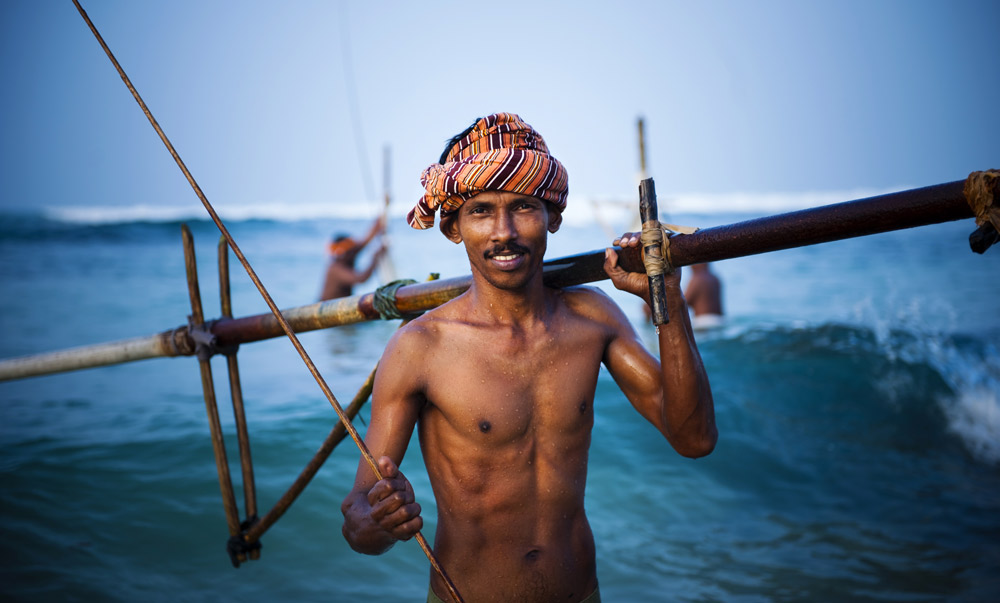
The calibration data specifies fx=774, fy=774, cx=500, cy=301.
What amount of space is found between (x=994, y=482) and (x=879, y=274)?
46.4 feet

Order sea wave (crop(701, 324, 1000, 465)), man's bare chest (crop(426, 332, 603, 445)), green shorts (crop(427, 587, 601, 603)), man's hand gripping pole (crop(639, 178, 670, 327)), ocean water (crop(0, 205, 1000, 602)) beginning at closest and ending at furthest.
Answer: man's hand gripping pole (crop(639, 178, 670, 327)) < man's bare chest (crop(426, 332, 603, 445)) < green shorts (crop(427, 587, 601, 603)) < ocean water (crop(0, 205, 1000, 602)) < sea wave (crop(701, 324, 1000, 465))

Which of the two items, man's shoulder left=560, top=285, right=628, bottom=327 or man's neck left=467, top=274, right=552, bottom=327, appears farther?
man's shoulder left=560, top=285, right=628, bottom=327

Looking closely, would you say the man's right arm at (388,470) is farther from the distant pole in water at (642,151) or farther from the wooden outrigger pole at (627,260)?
the distant pole in water at (642,151)

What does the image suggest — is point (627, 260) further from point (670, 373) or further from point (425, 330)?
point (425, 330)

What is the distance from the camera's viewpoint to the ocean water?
14.3 feet

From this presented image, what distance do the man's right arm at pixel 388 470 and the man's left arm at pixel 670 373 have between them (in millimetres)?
595

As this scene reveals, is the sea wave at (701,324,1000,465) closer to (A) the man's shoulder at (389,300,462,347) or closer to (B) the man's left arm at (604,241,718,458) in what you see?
(B) the man's left arm at (604,241,718,458)

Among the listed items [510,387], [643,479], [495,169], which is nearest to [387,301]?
[510,387]

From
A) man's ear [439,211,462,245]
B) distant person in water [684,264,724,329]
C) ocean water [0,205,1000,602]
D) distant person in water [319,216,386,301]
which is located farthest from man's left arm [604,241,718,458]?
distant person in water [319,216,386,301]

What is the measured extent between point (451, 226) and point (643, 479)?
431cm

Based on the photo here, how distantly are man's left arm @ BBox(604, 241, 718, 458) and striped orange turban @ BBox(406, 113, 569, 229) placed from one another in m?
0.27

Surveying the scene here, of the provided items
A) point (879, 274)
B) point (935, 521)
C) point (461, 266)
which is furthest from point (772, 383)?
point (461, 266)

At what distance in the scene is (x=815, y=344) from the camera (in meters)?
9.01

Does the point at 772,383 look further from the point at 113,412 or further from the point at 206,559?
the point at 113,412
